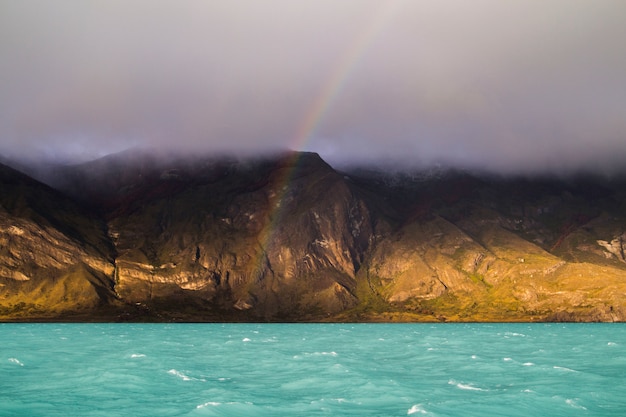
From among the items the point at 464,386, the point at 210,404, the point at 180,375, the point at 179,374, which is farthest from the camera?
the point at 179,374

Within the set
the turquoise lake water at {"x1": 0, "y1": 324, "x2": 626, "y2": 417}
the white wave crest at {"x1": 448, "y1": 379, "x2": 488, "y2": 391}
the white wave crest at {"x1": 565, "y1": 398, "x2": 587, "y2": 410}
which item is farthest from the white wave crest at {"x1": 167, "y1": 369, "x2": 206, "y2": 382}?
the white wave crest at {"x1": 565, "y1": 398, "x2": 587, "y2": 410}

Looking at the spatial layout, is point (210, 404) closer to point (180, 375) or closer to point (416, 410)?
point (416, 410)

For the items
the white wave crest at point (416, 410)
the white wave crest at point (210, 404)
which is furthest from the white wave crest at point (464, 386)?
the white wave crest at point (210, 404)

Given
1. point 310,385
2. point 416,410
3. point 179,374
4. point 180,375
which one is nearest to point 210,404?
point 310,385

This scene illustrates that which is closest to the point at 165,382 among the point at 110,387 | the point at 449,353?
the point at 110,387

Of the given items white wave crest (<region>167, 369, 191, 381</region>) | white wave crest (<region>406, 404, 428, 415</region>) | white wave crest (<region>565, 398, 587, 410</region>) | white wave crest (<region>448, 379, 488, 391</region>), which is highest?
white wave crest (<region>565, 398, 587, 410</region>)

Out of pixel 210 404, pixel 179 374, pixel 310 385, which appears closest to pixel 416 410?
pixel 310 385

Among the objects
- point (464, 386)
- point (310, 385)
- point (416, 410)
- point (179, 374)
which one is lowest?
point (179, 374)

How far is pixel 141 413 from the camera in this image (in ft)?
180

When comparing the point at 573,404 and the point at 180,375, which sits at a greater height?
the point at 573,404

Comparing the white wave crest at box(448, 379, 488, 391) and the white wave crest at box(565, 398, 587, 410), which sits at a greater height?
the white wave crest at box(565, 398, 587, 410)

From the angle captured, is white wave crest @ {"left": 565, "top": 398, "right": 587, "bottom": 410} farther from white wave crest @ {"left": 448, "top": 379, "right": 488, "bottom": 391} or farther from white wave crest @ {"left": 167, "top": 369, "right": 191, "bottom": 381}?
white wave crest @ {"left": 167, "top": 369, "right": 191, "bottom": 381}

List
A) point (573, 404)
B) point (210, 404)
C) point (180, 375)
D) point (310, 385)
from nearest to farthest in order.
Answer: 1. point (573, 404)
2. point (210, 404)
3. point (310, 385)
4. point (180, 375)

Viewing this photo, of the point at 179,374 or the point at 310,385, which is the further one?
the point at 179,374
